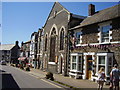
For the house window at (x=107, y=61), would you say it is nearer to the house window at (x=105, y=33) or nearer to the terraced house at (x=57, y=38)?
the house window at (x=105, y=33)

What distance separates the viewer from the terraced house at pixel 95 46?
14.5 meters

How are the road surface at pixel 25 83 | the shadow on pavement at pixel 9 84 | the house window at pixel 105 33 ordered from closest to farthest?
the shadow on pavement at pixel 9 84
the road surface at pixel 25 83
the house window at pixel 105 33

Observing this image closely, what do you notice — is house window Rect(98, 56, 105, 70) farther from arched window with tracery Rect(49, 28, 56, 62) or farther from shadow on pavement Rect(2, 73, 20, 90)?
arched window with tracery Rect(49, 28, 56, 62)

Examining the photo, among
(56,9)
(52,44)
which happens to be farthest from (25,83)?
(56,9)

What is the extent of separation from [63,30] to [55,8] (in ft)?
19.3

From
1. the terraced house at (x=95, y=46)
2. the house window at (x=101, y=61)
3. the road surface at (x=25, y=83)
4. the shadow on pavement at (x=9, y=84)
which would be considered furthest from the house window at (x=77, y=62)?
the shadow on pavement at (x=9, y=84)

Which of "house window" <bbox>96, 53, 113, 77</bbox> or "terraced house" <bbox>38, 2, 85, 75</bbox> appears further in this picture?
"terraced house" <bbox>38, 2, 85, 75</bbox>

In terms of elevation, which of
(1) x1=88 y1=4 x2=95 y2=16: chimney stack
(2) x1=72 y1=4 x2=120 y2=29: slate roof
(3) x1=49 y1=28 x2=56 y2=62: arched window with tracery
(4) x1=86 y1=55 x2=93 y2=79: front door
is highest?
(1) x1=88 y1=4 x2=95 y2=16: chimney stack

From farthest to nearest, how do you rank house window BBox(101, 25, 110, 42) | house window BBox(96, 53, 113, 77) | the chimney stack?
the chimney stack, house window BBox(101, 25, 110, 42), house window BBox(96, 53, 113, 77)

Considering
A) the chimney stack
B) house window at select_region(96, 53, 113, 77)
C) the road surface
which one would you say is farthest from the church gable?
the road surface

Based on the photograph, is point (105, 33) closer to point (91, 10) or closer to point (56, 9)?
point (91, 10)

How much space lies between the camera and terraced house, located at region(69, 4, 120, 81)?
569 inches

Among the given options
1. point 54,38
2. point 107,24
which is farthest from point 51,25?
point 107,24

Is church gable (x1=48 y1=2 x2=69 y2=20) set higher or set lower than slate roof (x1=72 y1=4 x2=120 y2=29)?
higher
